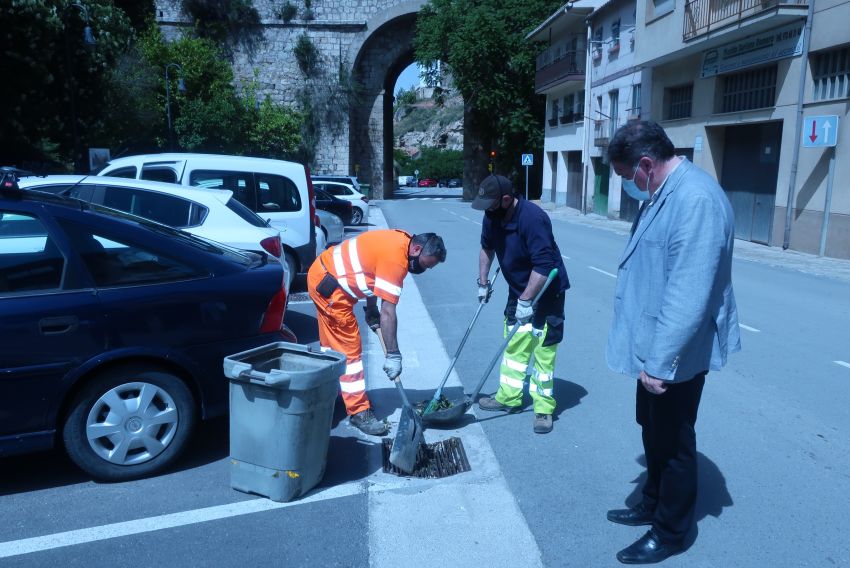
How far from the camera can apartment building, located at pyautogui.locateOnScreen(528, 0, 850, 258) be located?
54.4ft

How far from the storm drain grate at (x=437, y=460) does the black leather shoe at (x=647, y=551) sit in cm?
127

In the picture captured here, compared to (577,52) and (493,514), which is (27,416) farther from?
(577,52)

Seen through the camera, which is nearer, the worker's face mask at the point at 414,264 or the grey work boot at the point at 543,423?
the worker's face mask at the point at 414,264

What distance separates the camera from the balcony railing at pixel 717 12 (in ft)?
59.2

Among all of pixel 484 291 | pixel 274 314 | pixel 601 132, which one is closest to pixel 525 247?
pixel 484 291

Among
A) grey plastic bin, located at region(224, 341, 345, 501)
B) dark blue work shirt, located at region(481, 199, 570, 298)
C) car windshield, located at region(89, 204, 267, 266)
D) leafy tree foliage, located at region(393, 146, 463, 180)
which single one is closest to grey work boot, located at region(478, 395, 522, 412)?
dark blue work shirt, located at region(481, 199, 570, 298)

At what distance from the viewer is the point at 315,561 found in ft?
11.3

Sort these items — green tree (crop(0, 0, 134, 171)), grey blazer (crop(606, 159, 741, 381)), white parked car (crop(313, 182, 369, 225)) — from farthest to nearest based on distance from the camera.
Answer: white parked car (crop(313, 182, 369, 225)), green tree (crop(0, 0, 134, 171)), grey blazer (crop(606, 159, 741, 381))

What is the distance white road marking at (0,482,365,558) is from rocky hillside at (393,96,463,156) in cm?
12316

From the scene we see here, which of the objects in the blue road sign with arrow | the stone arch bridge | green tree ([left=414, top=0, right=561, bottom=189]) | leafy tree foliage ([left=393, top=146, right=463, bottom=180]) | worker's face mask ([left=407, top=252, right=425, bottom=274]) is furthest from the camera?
leafy tree foliage ([left=393, top=146, right=463, bottom=180])

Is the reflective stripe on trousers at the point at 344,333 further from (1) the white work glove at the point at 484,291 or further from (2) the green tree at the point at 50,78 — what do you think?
(2) the green tree at the point at 50,78

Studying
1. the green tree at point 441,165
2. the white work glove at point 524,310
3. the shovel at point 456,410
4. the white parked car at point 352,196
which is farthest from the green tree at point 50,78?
the green tree at point 441,165

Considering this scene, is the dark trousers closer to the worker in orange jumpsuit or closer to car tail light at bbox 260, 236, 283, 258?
the worker in orange jumpsuit

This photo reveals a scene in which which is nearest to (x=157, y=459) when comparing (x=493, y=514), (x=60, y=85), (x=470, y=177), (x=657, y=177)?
(x=493, y=514)
